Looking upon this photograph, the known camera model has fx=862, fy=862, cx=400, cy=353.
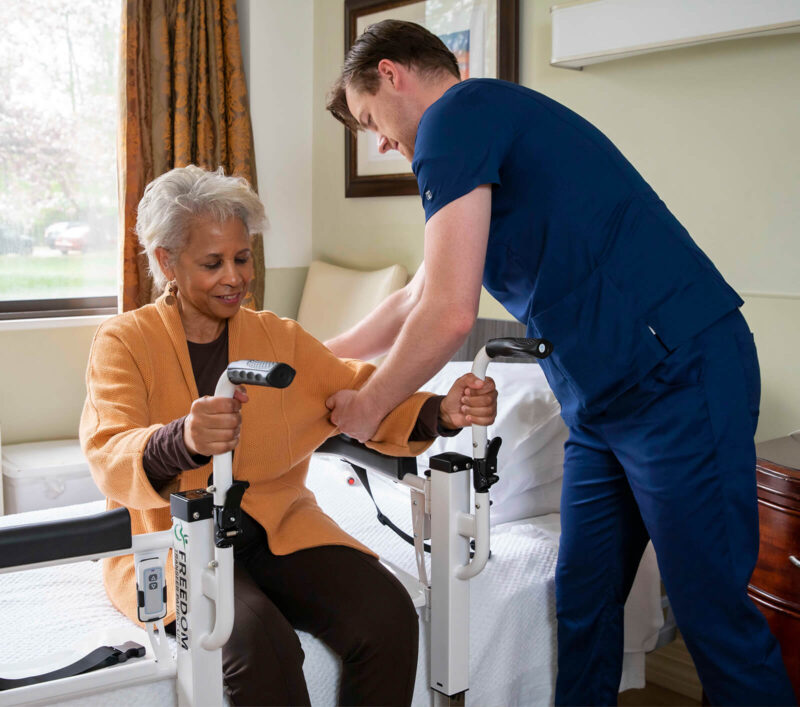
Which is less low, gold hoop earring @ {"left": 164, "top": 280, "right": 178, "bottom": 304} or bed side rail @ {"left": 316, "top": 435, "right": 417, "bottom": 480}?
gold hoop earring @ {"left": 164, "top": 280, "right": 178, "bottom": 304}

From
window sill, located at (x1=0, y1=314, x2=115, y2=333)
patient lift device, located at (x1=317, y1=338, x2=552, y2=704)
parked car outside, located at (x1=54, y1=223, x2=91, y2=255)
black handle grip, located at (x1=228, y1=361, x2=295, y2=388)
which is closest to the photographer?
black handle grip, located at (x1=228, y1=361, x2=295, y2=388)

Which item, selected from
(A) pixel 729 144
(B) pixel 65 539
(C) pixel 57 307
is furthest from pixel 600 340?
(C) pixel 57 307

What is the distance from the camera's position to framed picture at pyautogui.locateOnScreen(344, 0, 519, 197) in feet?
9.27

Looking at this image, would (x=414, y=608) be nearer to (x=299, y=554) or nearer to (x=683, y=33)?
(x=299, y=554)

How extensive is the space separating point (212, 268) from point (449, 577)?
741mm

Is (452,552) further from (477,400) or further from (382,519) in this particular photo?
(382,519)

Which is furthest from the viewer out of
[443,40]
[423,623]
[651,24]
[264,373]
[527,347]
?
[443,40]

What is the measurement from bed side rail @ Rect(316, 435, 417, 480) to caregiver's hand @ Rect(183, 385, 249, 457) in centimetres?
53

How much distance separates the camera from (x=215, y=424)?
3.96 ft

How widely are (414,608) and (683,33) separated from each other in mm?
1613

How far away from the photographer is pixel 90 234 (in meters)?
3.49

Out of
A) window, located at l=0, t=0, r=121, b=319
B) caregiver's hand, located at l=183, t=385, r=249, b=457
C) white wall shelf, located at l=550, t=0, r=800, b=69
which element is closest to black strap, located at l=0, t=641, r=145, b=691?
caregiver's hand, located at l=183, t=385, r=249, b=457

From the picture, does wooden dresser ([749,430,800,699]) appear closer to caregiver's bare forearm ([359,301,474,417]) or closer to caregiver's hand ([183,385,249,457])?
caregiver's bare forearm ([359,301,474,417])

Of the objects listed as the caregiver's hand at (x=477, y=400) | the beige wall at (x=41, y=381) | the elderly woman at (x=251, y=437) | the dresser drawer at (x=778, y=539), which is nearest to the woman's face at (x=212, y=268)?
the elderly woman at (x=251, y=437)
